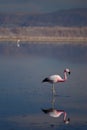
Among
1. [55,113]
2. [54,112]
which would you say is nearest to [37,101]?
[54,112]

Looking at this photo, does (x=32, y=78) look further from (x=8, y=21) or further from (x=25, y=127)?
(x=8, y=21)

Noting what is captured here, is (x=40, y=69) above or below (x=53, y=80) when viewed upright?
above

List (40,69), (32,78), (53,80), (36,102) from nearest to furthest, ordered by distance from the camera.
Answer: (36,102) → (53,80) → (32,78) → (40,69)

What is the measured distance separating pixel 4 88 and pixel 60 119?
3.99 metres

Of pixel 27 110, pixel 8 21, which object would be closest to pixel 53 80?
pixel 27 110

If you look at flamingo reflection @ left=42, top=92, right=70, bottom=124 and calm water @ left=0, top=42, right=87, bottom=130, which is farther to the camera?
flamingo reflection @ left=42, top=92, right=70, bottom=124

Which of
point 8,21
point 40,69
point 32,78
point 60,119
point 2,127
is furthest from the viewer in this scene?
point 8,21

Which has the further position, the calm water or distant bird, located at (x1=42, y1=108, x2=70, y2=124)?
distant bird, located at (x1=42, y1=108, x2=70, y2=124)

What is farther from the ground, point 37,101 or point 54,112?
point 37,101

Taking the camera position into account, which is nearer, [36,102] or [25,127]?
[25,127]

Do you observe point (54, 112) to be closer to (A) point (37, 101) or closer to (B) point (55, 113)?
(B) point (55, 113)

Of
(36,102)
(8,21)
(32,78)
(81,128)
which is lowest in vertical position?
(81,128)

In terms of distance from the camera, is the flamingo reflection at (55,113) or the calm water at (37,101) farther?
the flamingo reflection at (55,113)

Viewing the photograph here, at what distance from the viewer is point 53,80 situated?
14.3 m
